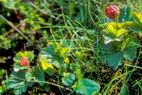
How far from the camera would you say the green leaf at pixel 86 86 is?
123cm

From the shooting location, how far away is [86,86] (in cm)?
125

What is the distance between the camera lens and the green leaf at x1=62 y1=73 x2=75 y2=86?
4.33 ft

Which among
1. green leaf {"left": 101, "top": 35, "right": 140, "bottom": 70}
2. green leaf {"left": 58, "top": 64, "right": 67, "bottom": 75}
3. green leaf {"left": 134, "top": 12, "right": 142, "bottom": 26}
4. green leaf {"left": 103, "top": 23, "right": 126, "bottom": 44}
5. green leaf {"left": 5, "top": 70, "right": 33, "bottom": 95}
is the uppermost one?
green leaf {"left": 134, "top": 12, "right": 142, "bottom": 26}

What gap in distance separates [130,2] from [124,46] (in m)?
0.43

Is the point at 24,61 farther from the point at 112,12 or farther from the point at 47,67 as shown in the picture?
the point at 112,12

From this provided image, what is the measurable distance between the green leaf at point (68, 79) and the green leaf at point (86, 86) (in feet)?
0.17

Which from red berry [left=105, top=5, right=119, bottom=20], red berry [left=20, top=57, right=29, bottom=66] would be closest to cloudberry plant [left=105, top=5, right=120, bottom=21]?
red berry [left=105, top=5, right=119, bottom=20]

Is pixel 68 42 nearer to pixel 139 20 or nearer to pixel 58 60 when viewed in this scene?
pixel 58 60

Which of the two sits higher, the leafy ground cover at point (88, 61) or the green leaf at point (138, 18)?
the green leaf at point (138, 18)

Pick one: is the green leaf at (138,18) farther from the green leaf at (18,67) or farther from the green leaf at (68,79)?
the green leaf at (18,67)

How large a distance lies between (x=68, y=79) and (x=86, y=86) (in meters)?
0.11

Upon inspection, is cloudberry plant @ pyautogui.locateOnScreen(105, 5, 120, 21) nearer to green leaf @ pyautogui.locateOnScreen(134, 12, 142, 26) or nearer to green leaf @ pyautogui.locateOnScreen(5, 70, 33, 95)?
green leaf @ pyautogui.locateOnScreen(134, 12, 142, 26)

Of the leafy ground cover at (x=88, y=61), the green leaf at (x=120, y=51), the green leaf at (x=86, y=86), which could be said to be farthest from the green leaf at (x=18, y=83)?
the green leaf at (x=120, y=51)

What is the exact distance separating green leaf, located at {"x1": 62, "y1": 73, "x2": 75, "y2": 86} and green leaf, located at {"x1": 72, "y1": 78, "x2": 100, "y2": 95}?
0.17 feet
